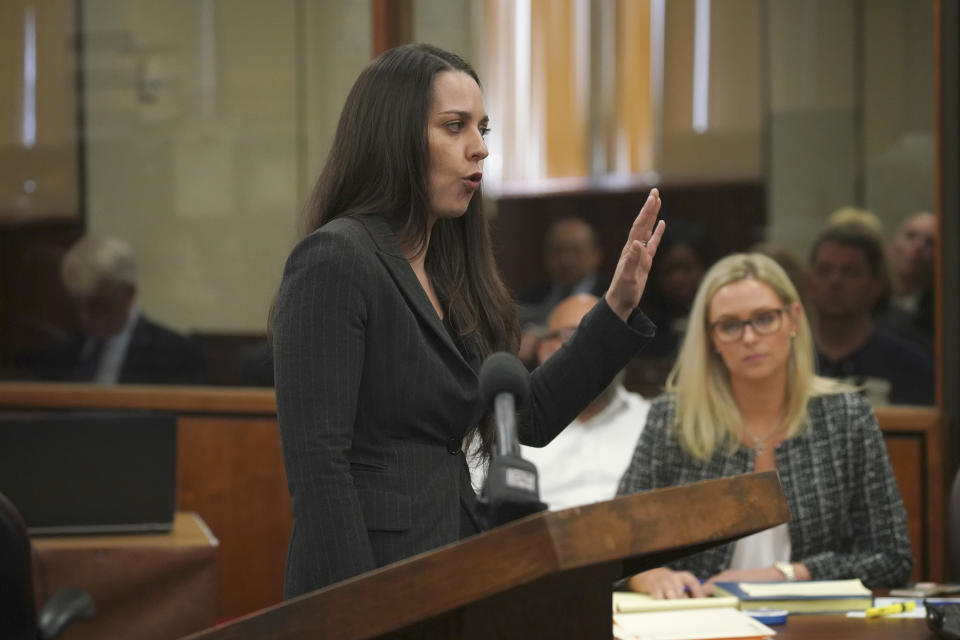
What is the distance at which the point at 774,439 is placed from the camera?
2.83m

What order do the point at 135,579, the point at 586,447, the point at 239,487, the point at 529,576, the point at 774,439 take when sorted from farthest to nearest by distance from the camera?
the point at 239,487, the point at 586,447, the point at 135,579, the point at 774,439, the point at 529,576

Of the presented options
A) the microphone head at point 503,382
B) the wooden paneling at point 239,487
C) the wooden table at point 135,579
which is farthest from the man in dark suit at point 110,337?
the microphone head at point 503,382

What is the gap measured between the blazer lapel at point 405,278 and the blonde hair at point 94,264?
356 centimetres

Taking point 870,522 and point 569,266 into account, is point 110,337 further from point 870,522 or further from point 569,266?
point 870,522

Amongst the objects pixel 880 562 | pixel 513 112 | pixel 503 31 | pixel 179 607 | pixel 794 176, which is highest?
pixel 503 31

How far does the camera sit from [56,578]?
3.03 metres

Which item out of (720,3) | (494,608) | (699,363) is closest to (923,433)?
(699,363)

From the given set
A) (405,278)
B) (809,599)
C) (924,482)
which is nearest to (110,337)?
(924,482)

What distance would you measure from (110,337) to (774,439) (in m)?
3.00

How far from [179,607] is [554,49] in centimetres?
573

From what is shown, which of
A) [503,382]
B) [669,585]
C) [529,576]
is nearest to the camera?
[529,576]

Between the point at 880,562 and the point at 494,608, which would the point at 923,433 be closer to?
the point at 880,562

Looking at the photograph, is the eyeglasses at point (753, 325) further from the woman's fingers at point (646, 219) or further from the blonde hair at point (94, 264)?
the blonde hair at point (94, 264)

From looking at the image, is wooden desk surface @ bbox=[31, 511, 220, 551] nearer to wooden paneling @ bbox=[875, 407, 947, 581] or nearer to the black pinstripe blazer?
the black pinstripe blazer
